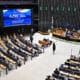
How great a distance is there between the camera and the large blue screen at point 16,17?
126 feet

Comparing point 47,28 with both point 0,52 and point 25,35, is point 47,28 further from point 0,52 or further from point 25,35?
point 0,52

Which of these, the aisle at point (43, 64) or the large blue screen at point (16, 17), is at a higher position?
the large blue screen at point (16, 17)

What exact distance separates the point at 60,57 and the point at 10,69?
6370 mm

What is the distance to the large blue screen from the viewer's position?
38.4 m

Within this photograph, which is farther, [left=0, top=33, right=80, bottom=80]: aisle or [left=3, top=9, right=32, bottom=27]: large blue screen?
[left=3, top=9, right=32, bottom=27]: large blue screen

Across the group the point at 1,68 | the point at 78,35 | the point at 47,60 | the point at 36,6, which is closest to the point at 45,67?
the point at 47,60

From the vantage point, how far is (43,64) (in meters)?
27.1

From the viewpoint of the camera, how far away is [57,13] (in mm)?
45156

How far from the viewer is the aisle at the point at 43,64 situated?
78.3 feet

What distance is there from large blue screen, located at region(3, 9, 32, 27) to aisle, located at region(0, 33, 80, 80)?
26.5 ft

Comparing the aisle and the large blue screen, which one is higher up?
the large blue screen

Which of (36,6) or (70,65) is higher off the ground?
(36,6)

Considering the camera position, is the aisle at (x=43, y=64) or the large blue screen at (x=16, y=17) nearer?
the aisle at (x=43, y=64)

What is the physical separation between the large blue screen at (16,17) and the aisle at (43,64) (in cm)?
806
